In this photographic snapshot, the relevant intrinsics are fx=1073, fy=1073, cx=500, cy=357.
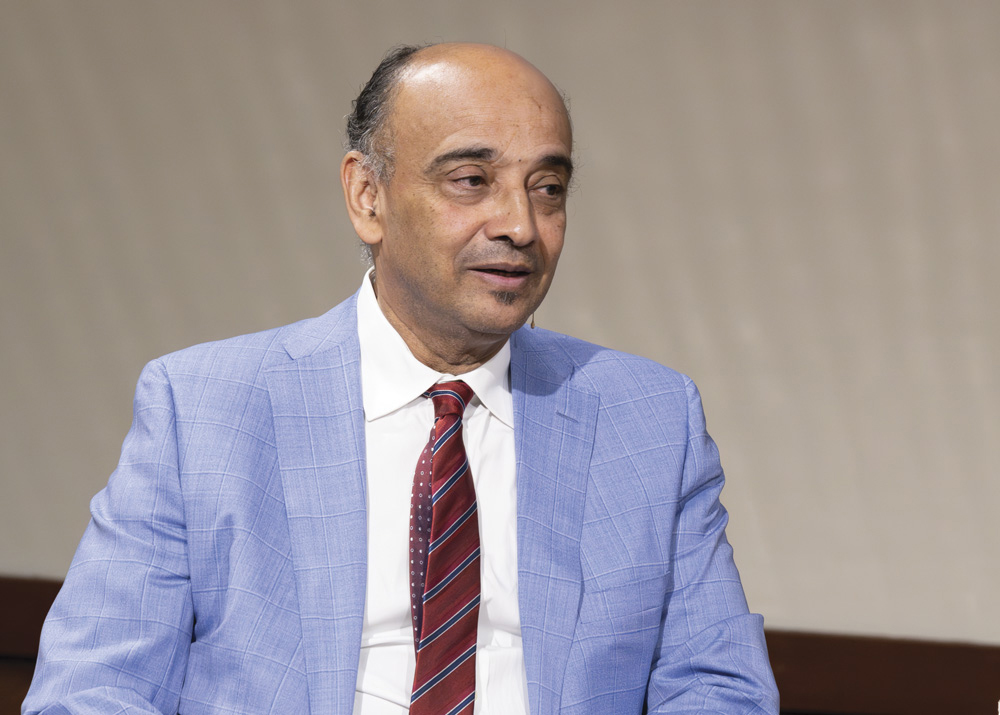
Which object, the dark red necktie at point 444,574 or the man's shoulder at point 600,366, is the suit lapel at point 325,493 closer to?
the dark red necktie at point 444,574

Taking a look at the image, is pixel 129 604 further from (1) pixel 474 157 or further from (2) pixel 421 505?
(1) pixel 474 157

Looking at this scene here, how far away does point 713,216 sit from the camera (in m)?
3.03

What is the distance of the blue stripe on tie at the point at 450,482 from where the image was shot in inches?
57.3

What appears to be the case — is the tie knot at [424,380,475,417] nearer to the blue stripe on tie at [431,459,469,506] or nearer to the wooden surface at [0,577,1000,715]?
the blue stripe on tie at [431,459,469,506]

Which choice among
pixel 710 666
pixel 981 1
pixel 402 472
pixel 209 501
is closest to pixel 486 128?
pixel 402 472

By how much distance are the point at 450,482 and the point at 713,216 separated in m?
1.79

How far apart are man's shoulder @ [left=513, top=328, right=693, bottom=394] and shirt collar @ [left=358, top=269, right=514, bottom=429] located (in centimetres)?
8

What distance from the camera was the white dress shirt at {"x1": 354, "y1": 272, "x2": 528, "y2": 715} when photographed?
1435 millimetres

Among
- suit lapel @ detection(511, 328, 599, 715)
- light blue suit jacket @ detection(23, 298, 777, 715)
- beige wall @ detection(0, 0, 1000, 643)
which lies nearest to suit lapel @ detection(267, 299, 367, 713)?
light blue suit jacket @ detection(23, 298, 777, 715)

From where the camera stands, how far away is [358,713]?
4.63ft

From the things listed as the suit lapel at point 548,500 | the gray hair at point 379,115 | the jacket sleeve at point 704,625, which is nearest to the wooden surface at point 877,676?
the jacket sleeve at point 704,625

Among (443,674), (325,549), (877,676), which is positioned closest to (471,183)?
(325,549)

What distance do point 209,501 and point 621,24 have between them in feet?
6.83

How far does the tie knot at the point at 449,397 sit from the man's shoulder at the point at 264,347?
0.48 feet
